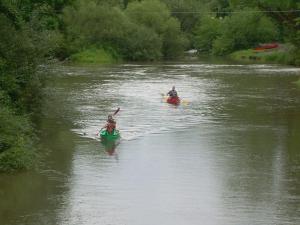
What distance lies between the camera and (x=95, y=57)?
2968 inches

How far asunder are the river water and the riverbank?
36.5m

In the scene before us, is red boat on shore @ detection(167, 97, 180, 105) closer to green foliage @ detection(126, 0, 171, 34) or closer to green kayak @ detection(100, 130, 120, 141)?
green kayak @ detection(100, 130, 120, 141)

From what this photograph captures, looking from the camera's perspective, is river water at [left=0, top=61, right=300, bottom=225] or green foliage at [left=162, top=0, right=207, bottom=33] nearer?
river water at [left=0, top=61, right=300, bottom=225]

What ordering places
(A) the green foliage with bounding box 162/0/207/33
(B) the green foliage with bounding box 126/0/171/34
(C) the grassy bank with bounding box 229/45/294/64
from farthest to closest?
(A) the green foliage with bounding box 162/0/207/33, (B) the green foliage with bounding box 126/0/171/34, (C) the grassy bank with bounding box 229/45/294/64

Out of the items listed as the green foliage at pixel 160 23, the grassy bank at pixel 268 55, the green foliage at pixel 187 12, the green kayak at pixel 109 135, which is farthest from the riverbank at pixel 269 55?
the green kayak at pixel 109 135

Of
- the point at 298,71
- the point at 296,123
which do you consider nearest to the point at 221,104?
the point at 296,123

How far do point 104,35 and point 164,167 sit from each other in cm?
6135

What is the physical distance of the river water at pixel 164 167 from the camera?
14008mm

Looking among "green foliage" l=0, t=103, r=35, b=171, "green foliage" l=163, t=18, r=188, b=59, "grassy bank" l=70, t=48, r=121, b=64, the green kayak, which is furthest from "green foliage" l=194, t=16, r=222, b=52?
"green foliage" l=0, t=103, r=35, b=171

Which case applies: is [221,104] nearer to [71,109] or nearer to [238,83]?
[71,109]

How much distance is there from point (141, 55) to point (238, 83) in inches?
1419

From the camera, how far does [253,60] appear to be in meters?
80.3

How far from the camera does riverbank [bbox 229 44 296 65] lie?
2785 inches

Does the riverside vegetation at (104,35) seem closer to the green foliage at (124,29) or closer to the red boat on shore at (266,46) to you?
the green foliage at (124,29)
